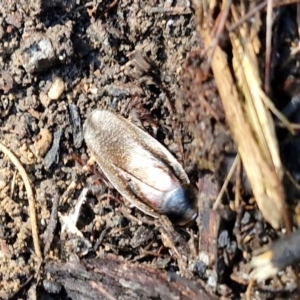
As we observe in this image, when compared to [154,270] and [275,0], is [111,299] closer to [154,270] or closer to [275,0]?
[154,270]

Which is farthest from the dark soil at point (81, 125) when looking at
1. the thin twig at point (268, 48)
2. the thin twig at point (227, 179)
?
the thin twig at point (268, 48)

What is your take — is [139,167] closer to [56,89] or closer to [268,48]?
[56,89]

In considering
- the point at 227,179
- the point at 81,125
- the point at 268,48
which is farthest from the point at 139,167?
the point at 268,48

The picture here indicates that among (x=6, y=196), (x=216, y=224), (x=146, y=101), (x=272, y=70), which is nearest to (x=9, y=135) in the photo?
(x=6, y=196)

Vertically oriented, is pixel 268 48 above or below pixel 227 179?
above

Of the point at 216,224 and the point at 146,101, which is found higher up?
the point at 146,101

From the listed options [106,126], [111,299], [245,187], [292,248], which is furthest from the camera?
[106,126]
